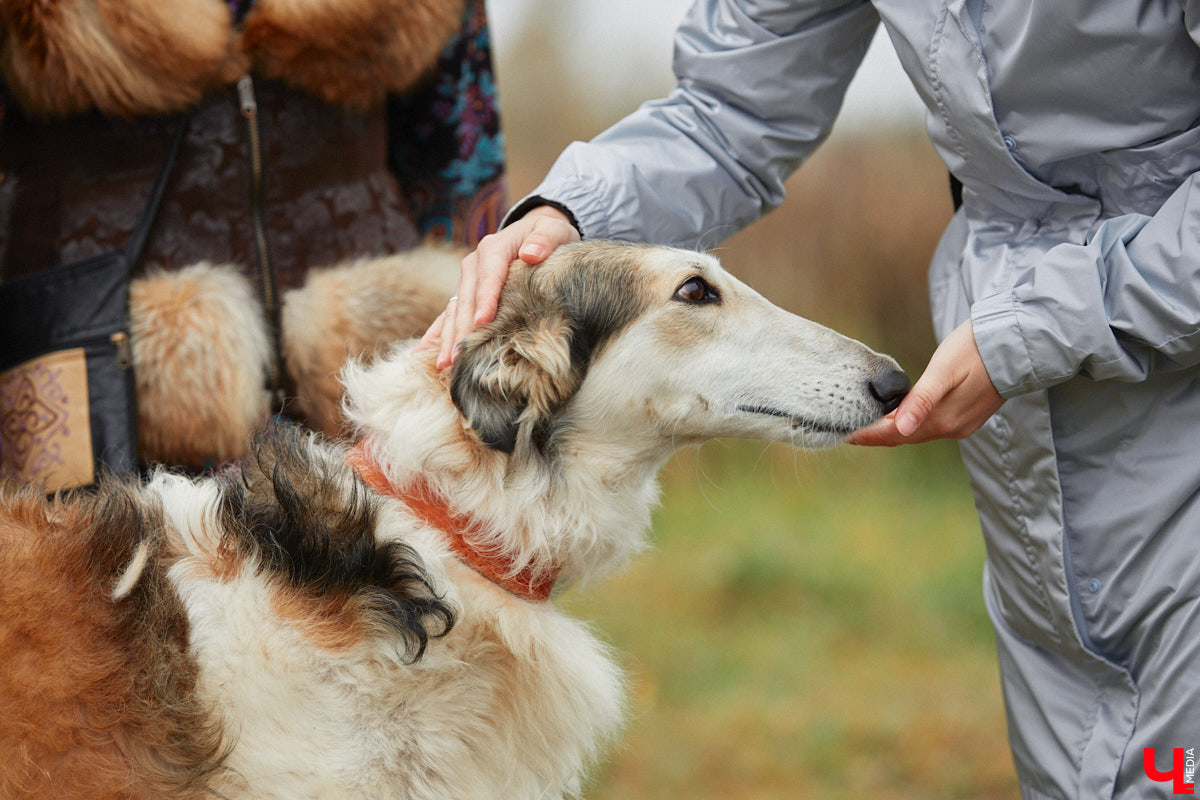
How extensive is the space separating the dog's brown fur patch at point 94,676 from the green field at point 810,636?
215 centimetres

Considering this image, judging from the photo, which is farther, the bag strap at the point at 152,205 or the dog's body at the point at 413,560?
the bag strap at the point at 152,205

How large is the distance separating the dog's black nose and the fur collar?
5.43ft

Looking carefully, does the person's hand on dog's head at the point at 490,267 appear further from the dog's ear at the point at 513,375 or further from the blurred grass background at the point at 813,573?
the blurred grass background at the point at 813,573

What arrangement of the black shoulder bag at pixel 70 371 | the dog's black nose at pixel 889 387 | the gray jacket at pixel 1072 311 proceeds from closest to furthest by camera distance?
1. the gray jacket at pixel 1072 311
2. the dog's black nose at pixel 889 387
3. the black shoulder bag at pixel 70 371

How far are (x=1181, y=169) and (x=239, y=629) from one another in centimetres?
201

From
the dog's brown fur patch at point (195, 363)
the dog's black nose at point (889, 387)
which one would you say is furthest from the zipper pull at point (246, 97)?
the dog's black nose at point (889, 387)

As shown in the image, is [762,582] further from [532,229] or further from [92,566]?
[92,566]

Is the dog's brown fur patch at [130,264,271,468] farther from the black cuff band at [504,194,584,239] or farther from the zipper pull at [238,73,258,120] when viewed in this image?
the black cuff band at [504,194,584,239]

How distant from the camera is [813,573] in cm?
619


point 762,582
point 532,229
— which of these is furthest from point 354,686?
point 762,582

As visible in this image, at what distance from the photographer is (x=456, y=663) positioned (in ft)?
6.79

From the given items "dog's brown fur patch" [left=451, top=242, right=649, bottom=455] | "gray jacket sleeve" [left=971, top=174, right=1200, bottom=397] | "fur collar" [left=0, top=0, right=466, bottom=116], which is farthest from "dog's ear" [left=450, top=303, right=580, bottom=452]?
"fur collar" [left=0, top=0, right=466, bottom=116]

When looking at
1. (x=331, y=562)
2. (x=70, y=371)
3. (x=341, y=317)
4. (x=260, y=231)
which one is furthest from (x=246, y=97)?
(x=331, y=562)

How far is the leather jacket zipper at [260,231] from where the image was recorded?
2.79 meters
